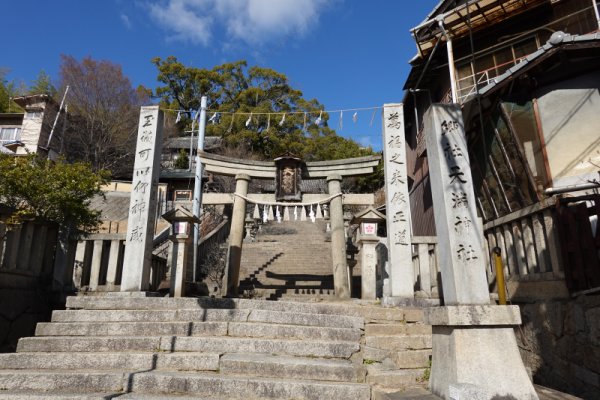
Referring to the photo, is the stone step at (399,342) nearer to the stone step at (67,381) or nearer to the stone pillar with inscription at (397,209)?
the stone pillar with inscription at (397,209)

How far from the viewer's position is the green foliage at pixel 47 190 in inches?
297

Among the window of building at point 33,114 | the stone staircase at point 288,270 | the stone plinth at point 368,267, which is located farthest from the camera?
the window of building at point 33,114

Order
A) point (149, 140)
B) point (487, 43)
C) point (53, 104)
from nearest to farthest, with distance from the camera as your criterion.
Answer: point (149, 140)
point (487, 43)
point (53, 104)

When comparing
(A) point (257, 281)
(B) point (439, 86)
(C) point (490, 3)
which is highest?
(C) point (490, 3)

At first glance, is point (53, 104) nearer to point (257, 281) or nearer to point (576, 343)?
point (257, 281)

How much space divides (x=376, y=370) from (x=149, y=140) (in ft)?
24.4

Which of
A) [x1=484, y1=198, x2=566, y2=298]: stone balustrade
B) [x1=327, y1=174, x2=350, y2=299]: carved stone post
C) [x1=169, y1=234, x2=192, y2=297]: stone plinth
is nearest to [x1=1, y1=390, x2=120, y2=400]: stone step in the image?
[x1=169, y1=234, x2=192, y2=297]: stone plinth

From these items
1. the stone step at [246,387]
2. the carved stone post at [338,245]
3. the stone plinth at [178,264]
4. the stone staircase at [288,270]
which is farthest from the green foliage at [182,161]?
the stone step at [246,387]

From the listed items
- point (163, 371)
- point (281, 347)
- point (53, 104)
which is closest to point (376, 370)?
point (281, 347)

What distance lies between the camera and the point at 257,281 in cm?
1414

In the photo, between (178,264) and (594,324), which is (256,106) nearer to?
(178,264)

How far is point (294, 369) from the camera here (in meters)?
4.72

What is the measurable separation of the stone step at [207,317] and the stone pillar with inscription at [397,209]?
7.35 feet

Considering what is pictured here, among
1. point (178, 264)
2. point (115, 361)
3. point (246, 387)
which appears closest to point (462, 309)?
point (246, 387)
